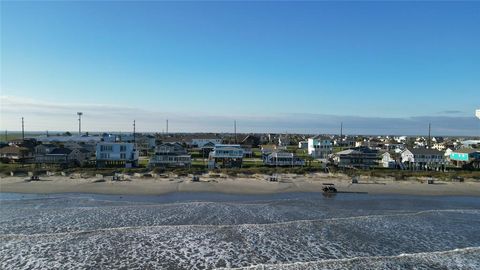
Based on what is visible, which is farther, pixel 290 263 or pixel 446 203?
pixel 446 203

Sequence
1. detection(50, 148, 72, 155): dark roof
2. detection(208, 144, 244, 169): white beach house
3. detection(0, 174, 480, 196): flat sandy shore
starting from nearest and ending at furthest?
detection(0, 174, 480, 196): flat sandy shore → detection(50, 148, 72, 155): dark roof → detection(208, 144, 244, 169): white beach house

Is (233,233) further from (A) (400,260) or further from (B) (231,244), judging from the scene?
(A) (400,260)

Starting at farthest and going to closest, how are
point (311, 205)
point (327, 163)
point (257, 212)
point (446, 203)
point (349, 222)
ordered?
point (327, 163), point (446, 203), point (311, 205), point (257, 212), point (349, 222)

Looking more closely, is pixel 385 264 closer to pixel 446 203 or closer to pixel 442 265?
pixel 442 265

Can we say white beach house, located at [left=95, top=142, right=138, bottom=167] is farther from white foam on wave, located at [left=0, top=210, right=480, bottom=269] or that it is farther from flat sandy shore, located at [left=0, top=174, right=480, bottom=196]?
white foam on wave, located at [left=0, top=210, right=480, bottom=269]

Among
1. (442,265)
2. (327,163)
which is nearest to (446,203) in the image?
(442,265)

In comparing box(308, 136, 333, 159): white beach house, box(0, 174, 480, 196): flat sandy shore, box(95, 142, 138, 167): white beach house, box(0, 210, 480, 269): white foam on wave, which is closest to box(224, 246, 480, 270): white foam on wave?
box(0, 210, 480, 269): white foam on wave

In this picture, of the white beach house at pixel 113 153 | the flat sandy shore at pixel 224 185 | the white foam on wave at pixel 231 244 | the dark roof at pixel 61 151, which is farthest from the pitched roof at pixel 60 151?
the white foam on wave at pixel 231 244
